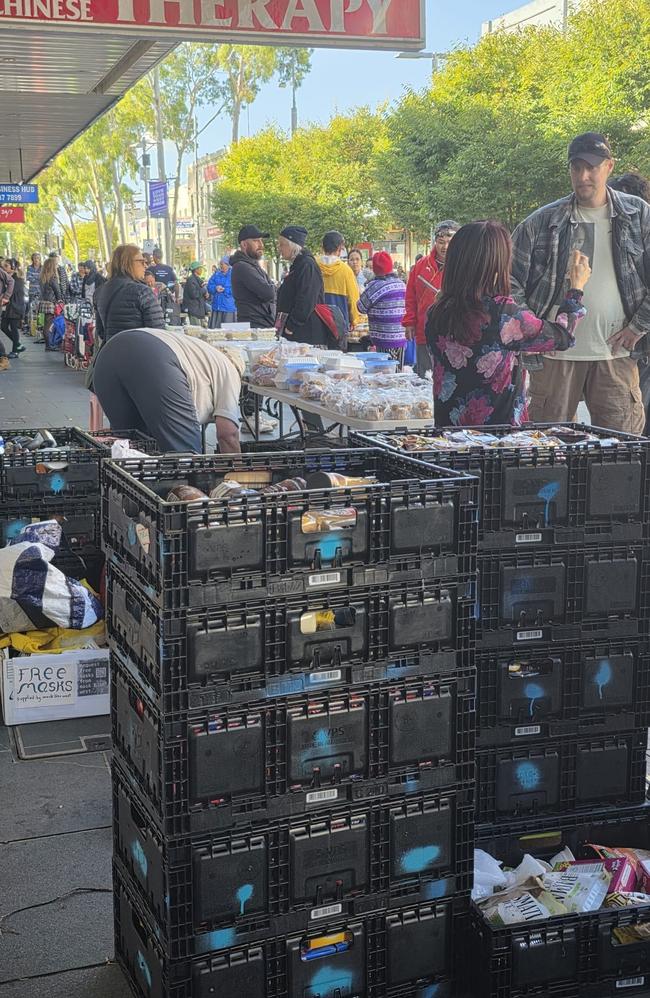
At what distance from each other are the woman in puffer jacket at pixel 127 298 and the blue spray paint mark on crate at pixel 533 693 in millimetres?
4773

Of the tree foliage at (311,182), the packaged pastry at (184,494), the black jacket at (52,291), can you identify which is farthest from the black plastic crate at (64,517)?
the tree foliage at (311,182)

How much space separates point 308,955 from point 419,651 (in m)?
0.82

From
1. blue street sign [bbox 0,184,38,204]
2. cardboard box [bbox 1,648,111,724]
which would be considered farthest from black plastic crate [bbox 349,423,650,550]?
blue street sign [bbox 0,184,38,204]

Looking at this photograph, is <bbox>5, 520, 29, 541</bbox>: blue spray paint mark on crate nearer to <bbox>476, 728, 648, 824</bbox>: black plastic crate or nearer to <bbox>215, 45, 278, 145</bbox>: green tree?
<bbox>476, 728, 648, 824</bbox>: black plastic crate

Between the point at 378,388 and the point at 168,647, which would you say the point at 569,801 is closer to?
the point at 168,647

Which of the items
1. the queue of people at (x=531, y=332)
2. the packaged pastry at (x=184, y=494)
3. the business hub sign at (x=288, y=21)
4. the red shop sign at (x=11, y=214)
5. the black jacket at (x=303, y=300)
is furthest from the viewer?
the red shop sign at (x=11, y=214)

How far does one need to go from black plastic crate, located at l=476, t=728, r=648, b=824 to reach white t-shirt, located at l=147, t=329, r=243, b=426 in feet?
9.84

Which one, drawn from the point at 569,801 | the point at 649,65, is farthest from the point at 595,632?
the point at 649,65

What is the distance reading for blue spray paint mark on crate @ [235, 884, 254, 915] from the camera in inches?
114

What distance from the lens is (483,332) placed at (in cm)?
538

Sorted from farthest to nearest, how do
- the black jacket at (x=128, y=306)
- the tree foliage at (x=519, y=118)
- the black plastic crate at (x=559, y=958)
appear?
the tree foliage at (x=519, y=118) < the black jacket at (x=128, y=306) < the black plastic crate at (x=559, y=958)

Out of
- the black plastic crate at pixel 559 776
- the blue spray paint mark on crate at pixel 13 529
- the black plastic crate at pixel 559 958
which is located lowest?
the black plastic crate at pixel 559 958

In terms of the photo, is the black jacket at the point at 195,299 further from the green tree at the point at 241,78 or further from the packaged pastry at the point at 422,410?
the green tree at the point at 241,78

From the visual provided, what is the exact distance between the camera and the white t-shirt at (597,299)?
598 centimetres
